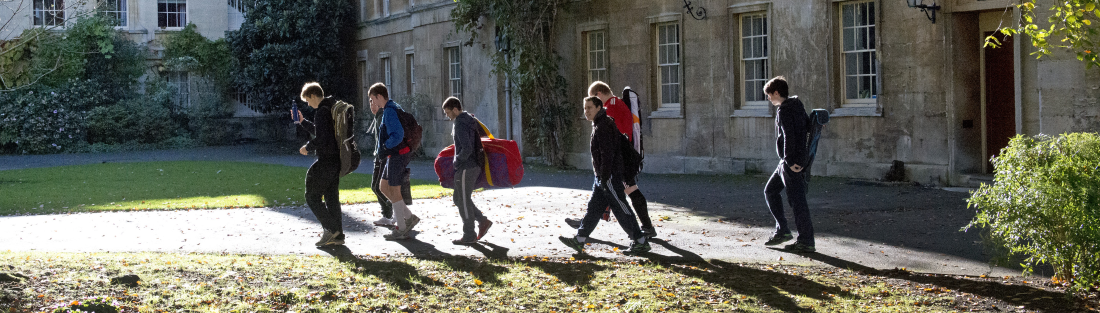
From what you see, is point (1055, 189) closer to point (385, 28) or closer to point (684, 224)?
point (684, 224)

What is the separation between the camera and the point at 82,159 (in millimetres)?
25812

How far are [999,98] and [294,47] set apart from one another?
20129 mm

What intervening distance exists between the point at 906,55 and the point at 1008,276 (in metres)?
8.39

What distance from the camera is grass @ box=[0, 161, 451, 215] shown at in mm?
13797

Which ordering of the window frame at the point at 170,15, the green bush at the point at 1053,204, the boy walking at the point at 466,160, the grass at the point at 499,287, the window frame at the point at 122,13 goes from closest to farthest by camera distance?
the green bush at the point at 1053,204 < the grass at the point at 499,287 < the boy walking at the point at 466,160 < the window frame at the point at 122,13 < the window frame at the point at 170,15

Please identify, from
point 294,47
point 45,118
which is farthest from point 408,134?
point 45,118

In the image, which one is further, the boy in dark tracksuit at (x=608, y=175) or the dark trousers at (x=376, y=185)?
the dark trousers at (x=376, y=185)

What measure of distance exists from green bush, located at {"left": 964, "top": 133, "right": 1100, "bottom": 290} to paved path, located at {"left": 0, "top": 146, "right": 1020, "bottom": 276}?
42.6 inches

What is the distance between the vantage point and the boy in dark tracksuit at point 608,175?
8461 mm

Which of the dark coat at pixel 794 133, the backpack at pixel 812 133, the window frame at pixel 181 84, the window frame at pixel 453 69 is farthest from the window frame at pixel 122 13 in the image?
the backpack at pixel 812 133

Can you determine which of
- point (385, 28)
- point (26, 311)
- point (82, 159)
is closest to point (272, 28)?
point (385, 28)

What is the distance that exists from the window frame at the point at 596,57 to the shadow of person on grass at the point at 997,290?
1250cm

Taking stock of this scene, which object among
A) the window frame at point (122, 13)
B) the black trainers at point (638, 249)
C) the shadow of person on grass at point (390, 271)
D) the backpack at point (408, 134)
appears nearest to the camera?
the shadow of person on grass at point (390, 271)

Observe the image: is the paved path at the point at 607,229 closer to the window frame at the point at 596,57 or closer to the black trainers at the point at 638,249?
the black trainers at the point at 638,249
